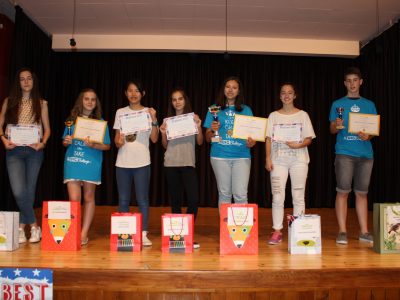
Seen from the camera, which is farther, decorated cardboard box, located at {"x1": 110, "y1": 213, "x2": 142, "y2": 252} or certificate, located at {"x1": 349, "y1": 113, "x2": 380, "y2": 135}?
certificate, located at {"x1": 349, "y1": 113, "x2": 380, "y2": 135}

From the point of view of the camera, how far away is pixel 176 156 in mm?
3016

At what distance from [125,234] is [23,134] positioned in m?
1.21

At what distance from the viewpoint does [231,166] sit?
3059mm

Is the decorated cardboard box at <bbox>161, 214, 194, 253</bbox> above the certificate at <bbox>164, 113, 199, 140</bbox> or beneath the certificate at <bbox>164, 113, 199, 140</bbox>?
beneath

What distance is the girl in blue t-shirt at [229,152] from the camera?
9.86 feet

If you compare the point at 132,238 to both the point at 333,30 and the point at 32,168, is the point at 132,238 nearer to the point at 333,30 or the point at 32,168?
the point at 32,168

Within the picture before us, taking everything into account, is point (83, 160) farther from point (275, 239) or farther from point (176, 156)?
point (275, 239)

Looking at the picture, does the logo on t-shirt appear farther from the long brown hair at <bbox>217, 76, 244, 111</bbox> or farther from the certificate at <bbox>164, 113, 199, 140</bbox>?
the certificate at <bbox>164, 113, 199, 140</bbox>

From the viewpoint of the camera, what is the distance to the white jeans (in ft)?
9.90

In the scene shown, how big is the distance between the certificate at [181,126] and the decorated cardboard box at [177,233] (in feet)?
2.19

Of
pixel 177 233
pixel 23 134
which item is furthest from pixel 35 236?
pixel 177 233

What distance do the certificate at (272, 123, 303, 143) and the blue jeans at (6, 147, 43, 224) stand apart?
80.1 inches

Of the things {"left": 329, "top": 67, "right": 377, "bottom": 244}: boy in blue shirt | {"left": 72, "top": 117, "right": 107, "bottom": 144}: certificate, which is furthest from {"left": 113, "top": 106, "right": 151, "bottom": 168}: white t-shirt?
{"left": 329, "top": 67, "right": 377, "bottom": 244}: boy in blue shirt

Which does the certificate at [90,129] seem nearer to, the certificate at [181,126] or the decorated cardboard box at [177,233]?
the certificate at [181,126]
